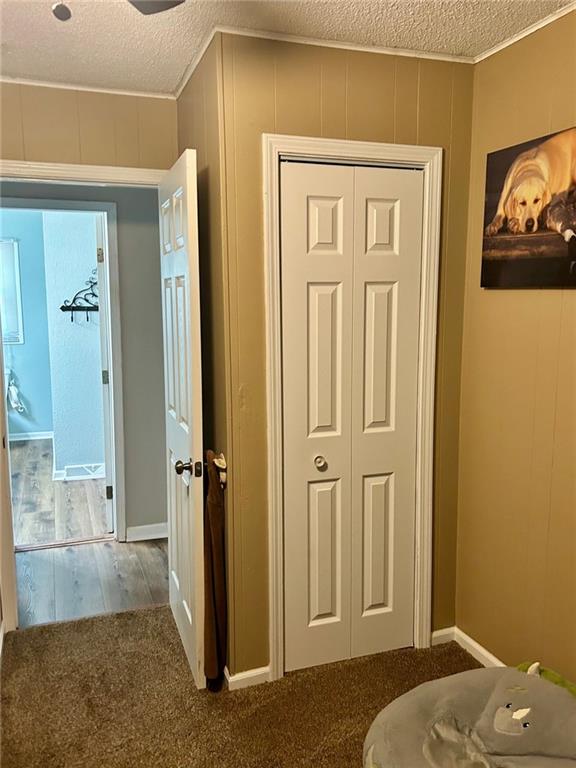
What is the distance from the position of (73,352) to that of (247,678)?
3.84 meters

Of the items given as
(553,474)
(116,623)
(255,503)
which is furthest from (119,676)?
(553,474)

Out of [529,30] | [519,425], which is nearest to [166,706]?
[519,425]

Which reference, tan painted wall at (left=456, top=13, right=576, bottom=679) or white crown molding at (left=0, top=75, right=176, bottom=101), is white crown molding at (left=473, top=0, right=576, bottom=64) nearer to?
tan painted wall at (left=456, top=13, right=576, bottom=679)

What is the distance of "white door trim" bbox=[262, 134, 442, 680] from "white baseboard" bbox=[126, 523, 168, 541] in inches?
70.0

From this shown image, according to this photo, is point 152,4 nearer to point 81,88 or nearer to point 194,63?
point 194,63

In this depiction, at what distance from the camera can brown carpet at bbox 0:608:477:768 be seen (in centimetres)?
212

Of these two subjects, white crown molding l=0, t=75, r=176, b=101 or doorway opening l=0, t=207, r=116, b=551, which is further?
doorway opening l=0, t=207, r=116, b=551

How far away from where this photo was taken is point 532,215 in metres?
2.15

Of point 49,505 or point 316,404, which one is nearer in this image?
point 316,404

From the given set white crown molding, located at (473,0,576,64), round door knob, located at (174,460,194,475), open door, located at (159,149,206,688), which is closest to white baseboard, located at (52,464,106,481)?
open door, located at (159,149,206,688)

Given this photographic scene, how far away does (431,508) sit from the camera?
263 centimetres

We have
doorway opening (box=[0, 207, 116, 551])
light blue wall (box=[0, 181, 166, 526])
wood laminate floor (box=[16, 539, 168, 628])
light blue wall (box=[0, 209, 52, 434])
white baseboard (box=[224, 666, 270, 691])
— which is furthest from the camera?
light blue wall (box=[0, 209, 52, 434])

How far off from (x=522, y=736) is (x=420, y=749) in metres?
0.28

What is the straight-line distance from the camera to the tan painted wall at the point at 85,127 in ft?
8.46
